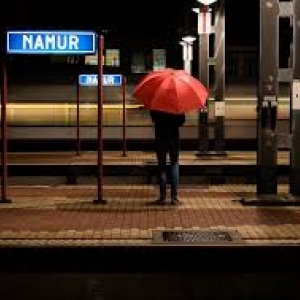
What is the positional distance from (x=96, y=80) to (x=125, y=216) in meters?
7.75

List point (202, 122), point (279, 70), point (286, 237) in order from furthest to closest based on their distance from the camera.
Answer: point (202, 122) < point (279, 70) < point (286, 237)

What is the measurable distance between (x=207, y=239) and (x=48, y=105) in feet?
52.0

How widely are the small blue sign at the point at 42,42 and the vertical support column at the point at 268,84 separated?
2.59 meters

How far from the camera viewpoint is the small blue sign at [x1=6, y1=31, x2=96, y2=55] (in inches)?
452

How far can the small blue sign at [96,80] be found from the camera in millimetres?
17969

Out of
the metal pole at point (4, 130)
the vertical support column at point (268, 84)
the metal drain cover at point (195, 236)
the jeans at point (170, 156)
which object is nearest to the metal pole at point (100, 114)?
the jeans at point (170, 156)

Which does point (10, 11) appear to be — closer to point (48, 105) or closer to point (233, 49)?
point (48, 105)

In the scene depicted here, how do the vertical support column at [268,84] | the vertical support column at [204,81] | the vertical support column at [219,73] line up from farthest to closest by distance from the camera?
the vertical support column at [204,81], the vertical support column at [219,73], the vertical support column at [268,84]

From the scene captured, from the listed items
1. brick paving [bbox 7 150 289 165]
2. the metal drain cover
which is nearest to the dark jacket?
the metal drain cover

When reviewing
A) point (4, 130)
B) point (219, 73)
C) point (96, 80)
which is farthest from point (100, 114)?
point (219, 73)

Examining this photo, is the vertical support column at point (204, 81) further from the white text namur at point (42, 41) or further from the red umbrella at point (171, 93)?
the white text namur at point (42, 41)

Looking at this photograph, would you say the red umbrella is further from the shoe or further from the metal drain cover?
the metal drain cover
